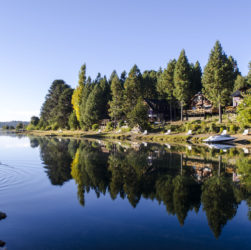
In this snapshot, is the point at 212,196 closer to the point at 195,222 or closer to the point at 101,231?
the point at 195,222

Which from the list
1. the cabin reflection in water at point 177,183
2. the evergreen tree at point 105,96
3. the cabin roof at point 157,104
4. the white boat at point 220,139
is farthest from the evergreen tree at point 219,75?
the evergreen tree at point 105,96

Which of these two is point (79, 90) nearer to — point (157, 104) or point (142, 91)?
point (142, 91)

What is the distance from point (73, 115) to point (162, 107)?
31736 mm

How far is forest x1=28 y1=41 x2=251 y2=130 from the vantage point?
51.3 m

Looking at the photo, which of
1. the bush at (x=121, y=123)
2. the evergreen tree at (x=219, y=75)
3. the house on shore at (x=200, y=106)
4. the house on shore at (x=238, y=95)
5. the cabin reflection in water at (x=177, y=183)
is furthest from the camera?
the bush at (x=121, y=123)

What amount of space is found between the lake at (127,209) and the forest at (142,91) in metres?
25.5

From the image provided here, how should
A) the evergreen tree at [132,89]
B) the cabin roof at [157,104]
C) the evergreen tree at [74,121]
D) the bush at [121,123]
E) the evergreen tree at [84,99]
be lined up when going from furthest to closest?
the evergreen tree at [74,121]
the evergreen tree at [84,99]
the cabin roof at [157,104]
the bush at [121,123]
the evergreen tree at [132,89]

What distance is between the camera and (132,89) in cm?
6806

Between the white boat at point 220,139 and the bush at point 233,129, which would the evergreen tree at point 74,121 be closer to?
the white boat at point 220,139

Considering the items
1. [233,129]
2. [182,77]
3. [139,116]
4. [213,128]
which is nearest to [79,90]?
[139,116]

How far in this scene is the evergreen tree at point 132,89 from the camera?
67.6m

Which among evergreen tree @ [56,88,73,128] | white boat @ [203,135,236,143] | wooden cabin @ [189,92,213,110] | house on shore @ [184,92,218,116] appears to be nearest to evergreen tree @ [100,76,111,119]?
evergreen tree @ [56,88,73,128]

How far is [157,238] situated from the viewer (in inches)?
303

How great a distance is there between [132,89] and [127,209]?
59.4 meters
